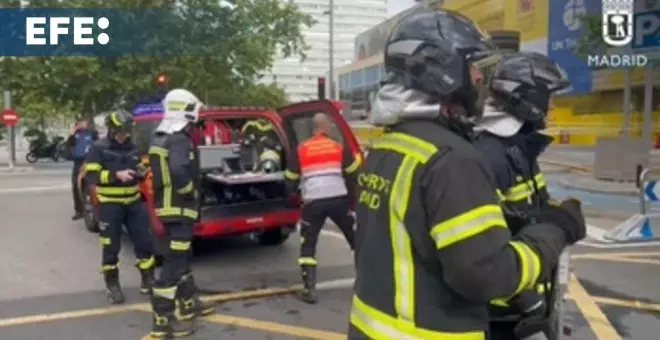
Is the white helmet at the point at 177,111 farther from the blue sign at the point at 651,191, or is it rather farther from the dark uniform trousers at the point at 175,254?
the blue sign at the point at 651,191

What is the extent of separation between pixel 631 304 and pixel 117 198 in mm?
4756

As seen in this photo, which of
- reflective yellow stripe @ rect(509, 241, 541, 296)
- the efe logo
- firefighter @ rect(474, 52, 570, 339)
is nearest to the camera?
reflective yellow stripe @ rect(509, 241, 541, 296)

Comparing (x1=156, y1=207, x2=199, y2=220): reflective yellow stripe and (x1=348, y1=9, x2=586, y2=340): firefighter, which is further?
(x1=156, y1=207, x2=199, y2=220): reflective yellow stripe

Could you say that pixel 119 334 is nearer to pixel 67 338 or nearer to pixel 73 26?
pixel 67 338

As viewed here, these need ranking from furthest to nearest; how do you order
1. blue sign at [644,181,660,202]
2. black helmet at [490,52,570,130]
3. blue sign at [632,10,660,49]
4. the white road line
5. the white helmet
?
blue sign at [632,10,660,49]
the white road line
blue sign at [644,181,660,202]
the white helmet
black helmet at [490,52,570,130]

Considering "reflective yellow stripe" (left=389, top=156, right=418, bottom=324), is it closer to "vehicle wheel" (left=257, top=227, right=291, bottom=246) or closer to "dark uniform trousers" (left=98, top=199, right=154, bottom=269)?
"dark uniform trousers" (left=98, top=199, right=154, bottom=269)

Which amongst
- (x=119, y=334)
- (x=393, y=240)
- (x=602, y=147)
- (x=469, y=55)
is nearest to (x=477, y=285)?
(x=393, y=240)

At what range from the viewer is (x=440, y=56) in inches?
79.0

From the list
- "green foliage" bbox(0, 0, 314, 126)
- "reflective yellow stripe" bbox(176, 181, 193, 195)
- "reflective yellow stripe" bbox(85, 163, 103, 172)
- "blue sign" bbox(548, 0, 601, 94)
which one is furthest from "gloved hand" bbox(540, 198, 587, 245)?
"blue sign" bbox(548, 0, 601, 94)

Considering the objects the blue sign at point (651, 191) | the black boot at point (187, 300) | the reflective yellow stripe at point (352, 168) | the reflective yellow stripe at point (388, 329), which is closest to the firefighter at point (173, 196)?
the black boot at point (187, 300)

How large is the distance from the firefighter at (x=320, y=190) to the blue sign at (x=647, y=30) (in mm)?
12610

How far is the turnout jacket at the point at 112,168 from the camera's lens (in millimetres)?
6320

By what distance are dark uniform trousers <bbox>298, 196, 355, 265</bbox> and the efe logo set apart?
Answer: 19.2 metres

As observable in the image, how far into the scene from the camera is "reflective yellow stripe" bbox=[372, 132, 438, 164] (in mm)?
1905
